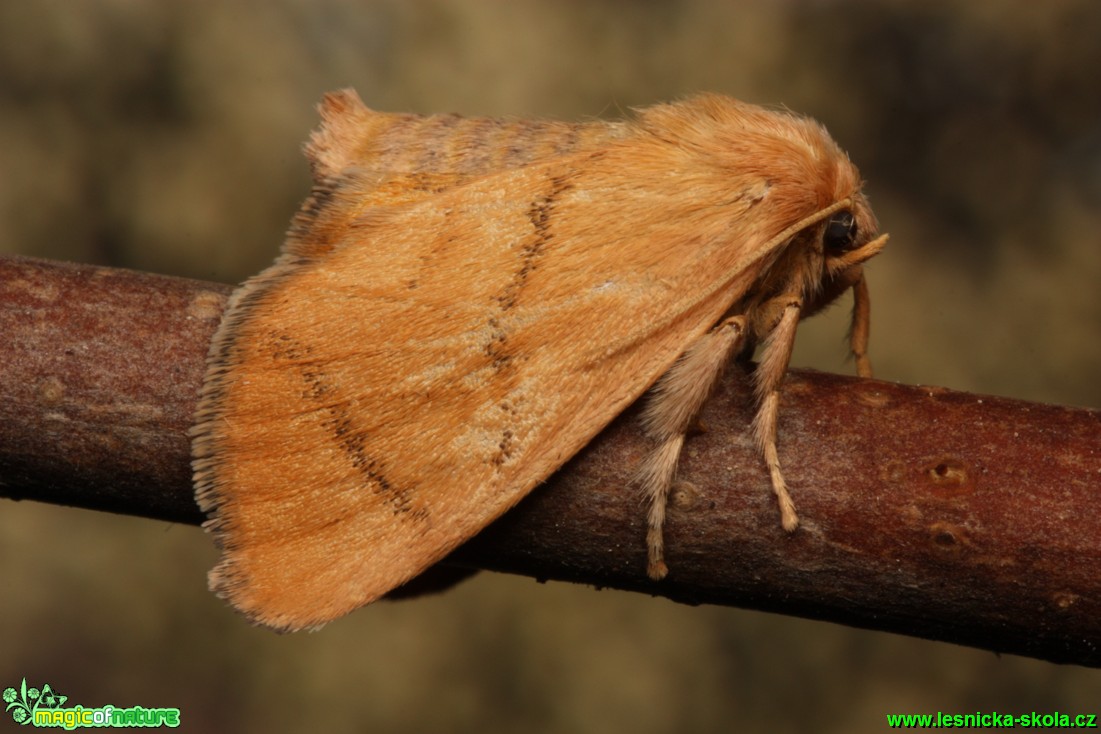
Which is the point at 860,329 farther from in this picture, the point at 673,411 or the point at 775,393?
the point at 673,411

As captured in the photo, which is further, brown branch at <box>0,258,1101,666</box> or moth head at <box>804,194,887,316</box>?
moth head at <box>804,194,887,316</box>

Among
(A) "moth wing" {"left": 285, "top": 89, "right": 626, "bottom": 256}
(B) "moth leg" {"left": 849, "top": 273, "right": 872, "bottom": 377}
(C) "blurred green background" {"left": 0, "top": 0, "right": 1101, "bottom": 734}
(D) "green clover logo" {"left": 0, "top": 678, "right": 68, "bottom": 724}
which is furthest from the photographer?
(C) "blurred green background" {"left": 0, "top": 0, "right": 1101, "bottom": 734}

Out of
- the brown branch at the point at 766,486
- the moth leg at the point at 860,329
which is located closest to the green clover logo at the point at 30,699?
the brown branch at the point at 766,486

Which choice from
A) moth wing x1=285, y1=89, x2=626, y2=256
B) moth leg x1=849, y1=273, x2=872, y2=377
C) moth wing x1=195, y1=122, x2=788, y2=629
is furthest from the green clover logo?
moth leg x1=849, y1=273, x2=872, y2=377

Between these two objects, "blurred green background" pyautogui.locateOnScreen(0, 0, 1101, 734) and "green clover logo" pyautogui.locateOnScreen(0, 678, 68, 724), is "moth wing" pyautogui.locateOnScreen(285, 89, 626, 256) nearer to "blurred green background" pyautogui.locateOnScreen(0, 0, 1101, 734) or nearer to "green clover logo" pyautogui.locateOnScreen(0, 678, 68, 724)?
"blurred green background" pyautogui.locateOnScreen(0, 0, 1101, 734)

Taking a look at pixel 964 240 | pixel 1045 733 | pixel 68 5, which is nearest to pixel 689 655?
pixel 1045 733

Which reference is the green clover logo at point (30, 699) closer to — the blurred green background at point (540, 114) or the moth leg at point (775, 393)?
the blurred green background at point (540, 114)

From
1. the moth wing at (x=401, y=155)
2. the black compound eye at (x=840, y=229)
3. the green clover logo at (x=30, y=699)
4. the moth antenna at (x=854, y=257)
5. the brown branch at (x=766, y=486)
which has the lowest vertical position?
the brown branch at (x=766, y=486)
